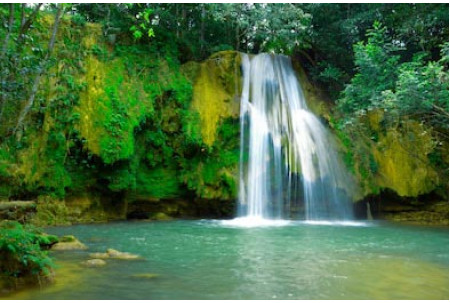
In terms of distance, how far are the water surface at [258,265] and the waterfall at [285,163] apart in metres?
2.89

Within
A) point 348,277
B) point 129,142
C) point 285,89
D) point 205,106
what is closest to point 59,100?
point 129,142

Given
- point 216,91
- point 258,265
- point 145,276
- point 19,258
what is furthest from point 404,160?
point 19,258

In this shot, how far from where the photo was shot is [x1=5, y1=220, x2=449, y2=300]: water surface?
575cm

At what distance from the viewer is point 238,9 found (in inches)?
677

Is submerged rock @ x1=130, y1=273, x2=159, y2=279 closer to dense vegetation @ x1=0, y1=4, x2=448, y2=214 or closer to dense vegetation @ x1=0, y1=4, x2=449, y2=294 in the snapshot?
dense vegetation @ x1=0, y1=4, x2=449, y2=294

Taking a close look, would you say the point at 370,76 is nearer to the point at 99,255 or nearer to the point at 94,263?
the point at 99,255

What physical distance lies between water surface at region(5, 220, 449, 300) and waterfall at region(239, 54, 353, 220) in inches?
114

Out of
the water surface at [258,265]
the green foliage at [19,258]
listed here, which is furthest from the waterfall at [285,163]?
the green foliage at [19,258]

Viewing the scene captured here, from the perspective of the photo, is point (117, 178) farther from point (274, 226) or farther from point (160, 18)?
point (160, 18)

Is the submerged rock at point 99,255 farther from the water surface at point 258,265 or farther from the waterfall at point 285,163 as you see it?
the waterfall at point 285,163

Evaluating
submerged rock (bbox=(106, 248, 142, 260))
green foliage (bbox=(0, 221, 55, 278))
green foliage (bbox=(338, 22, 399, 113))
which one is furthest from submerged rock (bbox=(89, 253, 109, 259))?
green foliage (bbox=(338, 22, 399, 113))

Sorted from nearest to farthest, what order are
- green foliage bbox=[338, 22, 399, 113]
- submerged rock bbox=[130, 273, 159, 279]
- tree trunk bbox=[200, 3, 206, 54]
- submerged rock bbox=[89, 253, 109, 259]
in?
1. submerged rock bbox=[130, 273, 159, 279]
2. submerged rock bbox=[89, 253, 109, 259]
3. green foliage bbox=[338, 22, 399, 113]
4. tree trunk bbox=[200, 3, 206, 54]

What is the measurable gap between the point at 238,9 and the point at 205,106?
404 cm

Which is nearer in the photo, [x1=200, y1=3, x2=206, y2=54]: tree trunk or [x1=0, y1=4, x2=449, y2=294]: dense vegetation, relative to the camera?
[x1=0, y1=4, x2=449, y2=294]: dense vegetation
